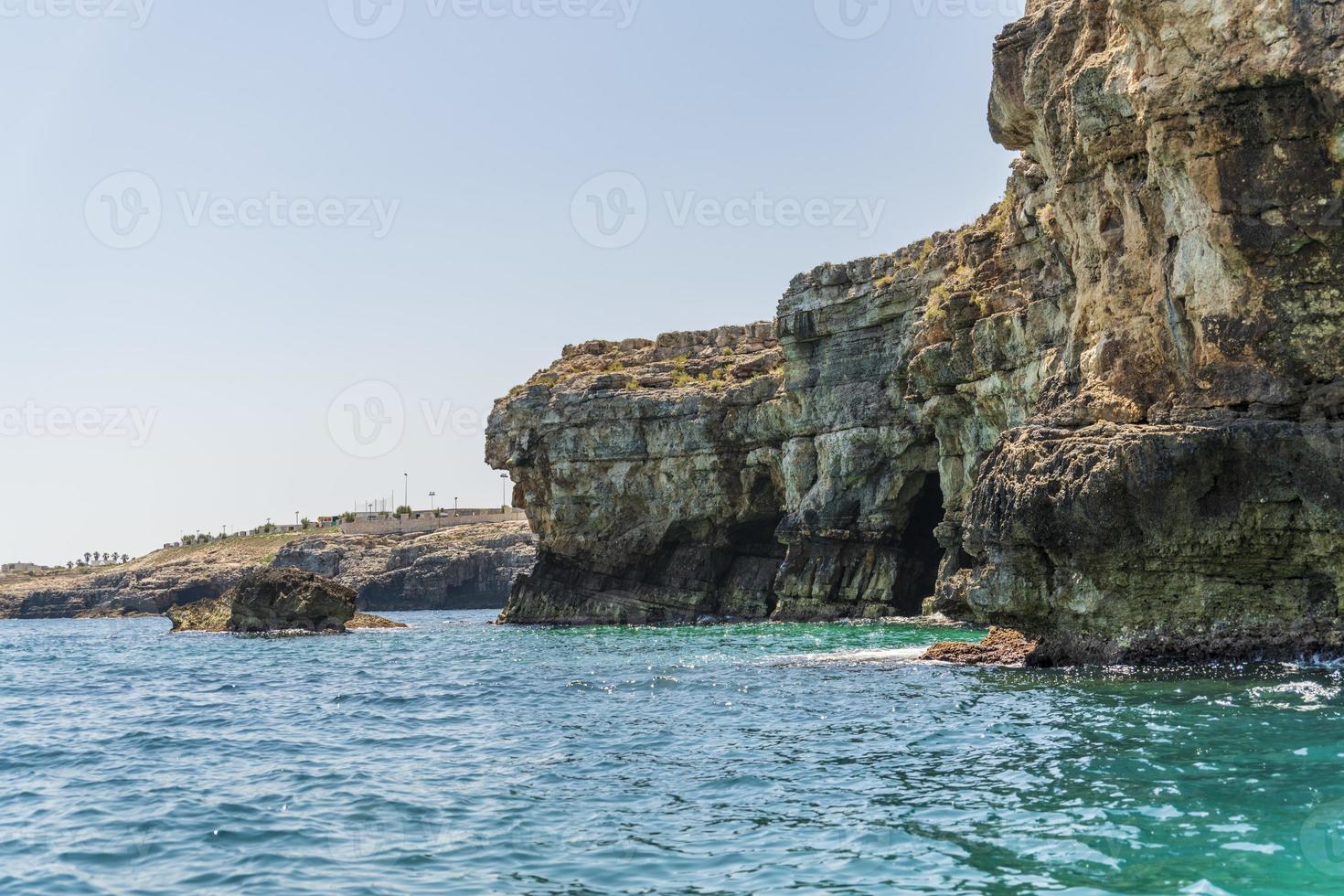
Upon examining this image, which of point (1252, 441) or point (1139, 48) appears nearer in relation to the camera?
point (1252, 441)

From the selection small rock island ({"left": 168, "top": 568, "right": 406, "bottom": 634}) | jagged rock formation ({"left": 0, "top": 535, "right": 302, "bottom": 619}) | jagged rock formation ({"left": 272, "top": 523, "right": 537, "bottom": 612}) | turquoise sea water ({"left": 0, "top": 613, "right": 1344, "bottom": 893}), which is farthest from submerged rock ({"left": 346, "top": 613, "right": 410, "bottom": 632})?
jagged rock formation ({"left": 0, "top": 535, "right": 302, "bottom": 619})

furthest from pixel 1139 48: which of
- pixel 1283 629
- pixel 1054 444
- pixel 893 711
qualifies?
pixel 893 711

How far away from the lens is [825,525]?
63031 mm

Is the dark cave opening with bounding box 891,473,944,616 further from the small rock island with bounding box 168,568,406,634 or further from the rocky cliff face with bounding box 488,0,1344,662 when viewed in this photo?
the small rock island with bounding box 168,568,406,634

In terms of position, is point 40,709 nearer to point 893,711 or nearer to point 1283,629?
point 893,711

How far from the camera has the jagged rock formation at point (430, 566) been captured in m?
122

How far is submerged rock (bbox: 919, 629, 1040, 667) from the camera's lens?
29281 millimetres

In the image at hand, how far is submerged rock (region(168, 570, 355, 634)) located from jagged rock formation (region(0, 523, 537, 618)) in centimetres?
5842

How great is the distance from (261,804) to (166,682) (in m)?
20.2

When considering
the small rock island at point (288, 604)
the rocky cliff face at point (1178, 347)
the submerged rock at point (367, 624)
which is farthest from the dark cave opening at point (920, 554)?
the submerged rock at point (367, 624)

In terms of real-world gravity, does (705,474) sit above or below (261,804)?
above

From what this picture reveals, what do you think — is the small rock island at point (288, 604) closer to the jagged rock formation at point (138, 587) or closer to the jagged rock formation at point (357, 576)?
the jagged rock formation at point (357, 576)

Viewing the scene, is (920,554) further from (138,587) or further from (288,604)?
(138,587)

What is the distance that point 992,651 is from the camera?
30734mm
